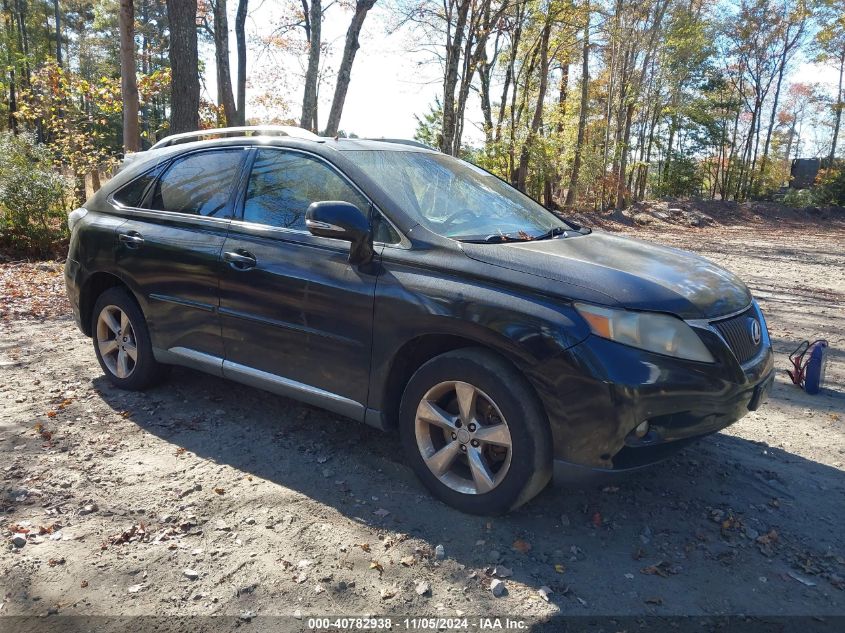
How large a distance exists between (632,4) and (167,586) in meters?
28.4

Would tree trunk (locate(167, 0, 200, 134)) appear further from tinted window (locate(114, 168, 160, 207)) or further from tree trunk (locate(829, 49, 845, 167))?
tree trunk (locate(829, 49, 845, 167))

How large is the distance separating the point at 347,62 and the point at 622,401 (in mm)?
12915

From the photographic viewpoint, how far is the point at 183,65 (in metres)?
9.93

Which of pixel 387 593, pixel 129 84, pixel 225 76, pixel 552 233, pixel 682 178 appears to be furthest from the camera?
pixel 682 178

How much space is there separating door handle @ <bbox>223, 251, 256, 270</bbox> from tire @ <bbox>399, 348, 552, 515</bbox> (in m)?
1.26

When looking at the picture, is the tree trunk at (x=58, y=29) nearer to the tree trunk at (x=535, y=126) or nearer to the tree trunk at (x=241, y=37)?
the tree trunk at (x=241, y=37)

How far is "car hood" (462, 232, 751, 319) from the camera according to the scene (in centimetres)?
286

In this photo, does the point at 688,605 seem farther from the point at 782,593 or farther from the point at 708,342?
the point at 708,342

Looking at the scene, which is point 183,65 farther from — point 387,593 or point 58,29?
point 58,29

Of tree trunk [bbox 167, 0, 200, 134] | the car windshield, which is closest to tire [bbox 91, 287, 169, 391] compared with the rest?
the car windshield

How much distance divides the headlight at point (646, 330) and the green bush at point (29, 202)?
11109mm

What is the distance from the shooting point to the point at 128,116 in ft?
37.7

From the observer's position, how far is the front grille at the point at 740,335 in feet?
9.87

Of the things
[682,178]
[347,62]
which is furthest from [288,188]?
[682,178]
